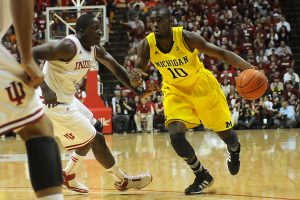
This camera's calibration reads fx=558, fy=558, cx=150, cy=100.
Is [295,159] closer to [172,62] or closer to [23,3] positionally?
[172,62]

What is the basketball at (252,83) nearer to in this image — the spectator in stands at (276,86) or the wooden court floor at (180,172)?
the wooden court floor at (180,172)

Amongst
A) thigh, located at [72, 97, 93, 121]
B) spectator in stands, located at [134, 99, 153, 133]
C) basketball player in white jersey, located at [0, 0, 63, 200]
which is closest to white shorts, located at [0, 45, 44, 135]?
basketball player in white jersey, located at [0, 0, 63, 200]

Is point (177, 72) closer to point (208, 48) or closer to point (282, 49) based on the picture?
point (208, 48)

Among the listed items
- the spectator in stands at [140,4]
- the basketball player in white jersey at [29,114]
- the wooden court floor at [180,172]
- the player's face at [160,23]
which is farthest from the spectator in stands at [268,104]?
the basketball player in white jersey at [29,114]

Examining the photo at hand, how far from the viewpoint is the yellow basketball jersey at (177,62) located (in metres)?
5.64

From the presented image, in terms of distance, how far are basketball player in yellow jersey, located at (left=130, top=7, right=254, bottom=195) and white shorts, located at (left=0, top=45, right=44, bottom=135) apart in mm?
2994

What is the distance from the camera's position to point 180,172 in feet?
23.2

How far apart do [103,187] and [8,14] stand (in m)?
3.60

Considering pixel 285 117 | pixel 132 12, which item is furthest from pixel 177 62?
pixel 132 12

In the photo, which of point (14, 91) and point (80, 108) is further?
point (80, 108)

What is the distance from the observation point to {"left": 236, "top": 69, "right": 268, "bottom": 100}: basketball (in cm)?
564

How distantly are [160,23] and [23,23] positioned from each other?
314 cm

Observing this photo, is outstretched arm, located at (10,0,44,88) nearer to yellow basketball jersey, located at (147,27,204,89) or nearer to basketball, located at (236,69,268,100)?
yellow basketball jersey, located at (147,27,204,89)

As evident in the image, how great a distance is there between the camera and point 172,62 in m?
5.65
